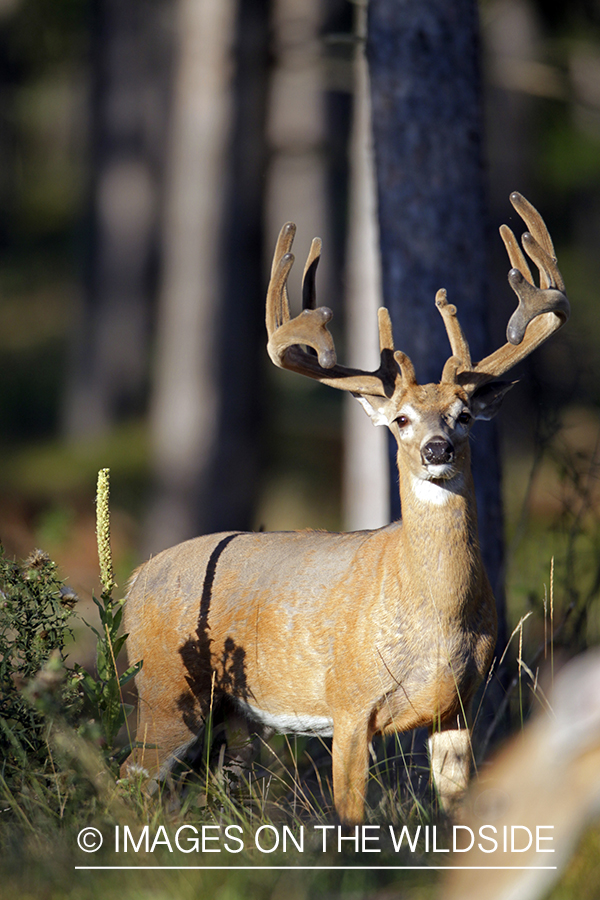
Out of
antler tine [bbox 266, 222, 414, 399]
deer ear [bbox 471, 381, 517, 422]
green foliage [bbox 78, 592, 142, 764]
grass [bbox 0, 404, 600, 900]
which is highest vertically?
antler tine [bbox 266, 222, 414, 399]

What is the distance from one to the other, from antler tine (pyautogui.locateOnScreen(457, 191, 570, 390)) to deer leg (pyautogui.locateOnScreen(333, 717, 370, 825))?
1.48 meters

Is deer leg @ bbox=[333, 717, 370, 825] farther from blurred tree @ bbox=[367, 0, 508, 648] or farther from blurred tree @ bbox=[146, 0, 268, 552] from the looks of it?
blurred tree @ bbox=[146, 0, 268, 552]

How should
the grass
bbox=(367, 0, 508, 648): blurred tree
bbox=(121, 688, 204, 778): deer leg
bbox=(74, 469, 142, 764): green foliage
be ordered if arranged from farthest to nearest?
bbox=(367, 0, 508, 648): blurred tree < bbox=(121, 688, 204, 778): deer leg < bbox=(74, 469, 142, 764): green foliage < the grass

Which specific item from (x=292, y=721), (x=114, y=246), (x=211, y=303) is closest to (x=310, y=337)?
(x=292, y=721)

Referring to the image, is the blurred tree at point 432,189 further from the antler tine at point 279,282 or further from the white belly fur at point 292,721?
Result: the white belly fur at point 292,721

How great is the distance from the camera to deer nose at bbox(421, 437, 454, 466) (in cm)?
364

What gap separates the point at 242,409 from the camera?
1039cm

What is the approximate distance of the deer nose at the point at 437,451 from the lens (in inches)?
143

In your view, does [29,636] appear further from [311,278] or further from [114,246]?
[114,246]

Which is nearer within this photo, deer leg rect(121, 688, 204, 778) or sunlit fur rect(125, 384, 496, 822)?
sunlit fur rect(125, 384, 496, 822)

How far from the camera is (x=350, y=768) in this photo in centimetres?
369

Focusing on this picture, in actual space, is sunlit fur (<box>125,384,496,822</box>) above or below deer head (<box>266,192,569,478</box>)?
below

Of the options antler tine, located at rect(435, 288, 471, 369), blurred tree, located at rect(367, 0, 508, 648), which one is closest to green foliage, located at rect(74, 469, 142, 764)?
antler tine, located at rect(435, 288, 471, 369)

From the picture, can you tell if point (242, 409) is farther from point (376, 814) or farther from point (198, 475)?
point (376, 814)
